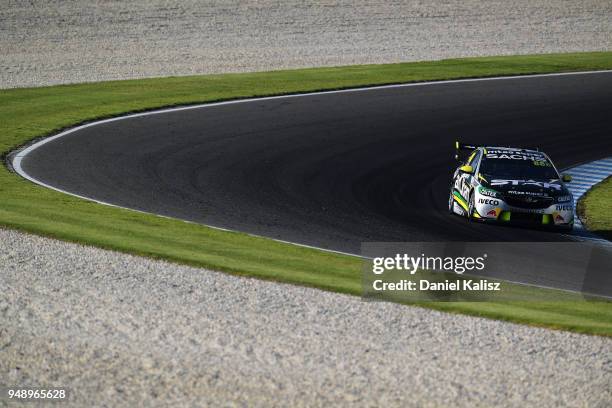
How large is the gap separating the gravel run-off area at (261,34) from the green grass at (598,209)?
17.6 meters

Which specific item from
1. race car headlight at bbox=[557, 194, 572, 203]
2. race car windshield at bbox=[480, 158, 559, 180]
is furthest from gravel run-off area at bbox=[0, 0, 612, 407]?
race car windshield at bbox=[480, 158, 559, 180]

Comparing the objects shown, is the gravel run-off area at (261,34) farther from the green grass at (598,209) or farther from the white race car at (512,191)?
the white race car at (512,191)

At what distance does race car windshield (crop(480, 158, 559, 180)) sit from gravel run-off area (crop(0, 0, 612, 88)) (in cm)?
1885

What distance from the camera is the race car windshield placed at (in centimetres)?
2044

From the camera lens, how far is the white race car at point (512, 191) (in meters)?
19.4

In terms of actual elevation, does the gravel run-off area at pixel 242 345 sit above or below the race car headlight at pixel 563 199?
above

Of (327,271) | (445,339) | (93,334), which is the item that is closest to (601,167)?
(327,271)

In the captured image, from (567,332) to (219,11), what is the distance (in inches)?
1452

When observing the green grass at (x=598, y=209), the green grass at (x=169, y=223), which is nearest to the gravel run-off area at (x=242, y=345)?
the green grass at (x=169, y=223)

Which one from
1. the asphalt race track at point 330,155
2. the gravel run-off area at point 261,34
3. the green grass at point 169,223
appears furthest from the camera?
the gravel run-off area at point 261,34

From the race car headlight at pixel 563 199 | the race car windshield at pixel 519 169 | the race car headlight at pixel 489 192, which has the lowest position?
the race car headlight at pixel 563 199

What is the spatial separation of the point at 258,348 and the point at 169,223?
22.6 ft

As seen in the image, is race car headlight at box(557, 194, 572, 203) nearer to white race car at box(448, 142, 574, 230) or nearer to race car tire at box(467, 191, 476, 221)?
white race car at box(448, 142, 574, 230)

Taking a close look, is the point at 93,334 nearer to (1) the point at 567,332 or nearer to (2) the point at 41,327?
(2) the point at 41,327
